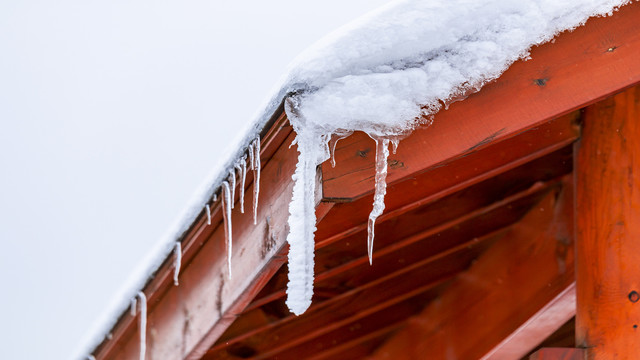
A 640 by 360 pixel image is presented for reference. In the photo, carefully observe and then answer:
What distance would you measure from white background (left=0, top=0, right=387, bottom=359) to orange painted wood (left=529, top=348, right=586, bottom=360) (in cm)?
4840

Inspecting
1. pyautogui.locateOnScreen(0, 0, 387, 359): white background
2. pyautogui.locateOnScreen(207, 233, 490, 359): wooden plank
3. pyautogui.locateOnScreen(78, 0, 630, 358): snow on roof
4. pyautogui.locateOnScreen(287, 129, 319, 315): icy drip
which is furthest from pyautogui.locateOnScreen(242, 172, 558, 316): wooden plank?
pyautogui.locateOnScreen(0, 0, 387, 359): white background

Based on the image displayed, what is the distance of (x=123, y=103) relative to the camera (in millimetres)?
89062

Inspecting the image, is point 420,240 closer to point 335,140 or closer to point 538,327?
point 538,327

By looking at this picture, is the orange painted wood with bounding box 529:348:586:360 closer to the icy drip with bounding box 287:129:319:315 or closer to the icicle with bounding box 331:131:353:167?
the icy drip with bounding box 287:129:319:315

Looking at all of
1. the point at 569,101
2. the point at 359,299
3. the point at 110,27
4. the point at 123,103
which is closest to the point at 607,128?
the point at 569,101

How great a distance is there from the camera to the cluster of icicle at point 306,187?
1293 mm

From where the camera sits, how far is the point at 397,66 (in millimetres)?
1283

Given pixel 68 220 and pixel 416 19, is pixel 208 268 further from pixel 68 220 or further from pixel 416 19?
pixel 68 220

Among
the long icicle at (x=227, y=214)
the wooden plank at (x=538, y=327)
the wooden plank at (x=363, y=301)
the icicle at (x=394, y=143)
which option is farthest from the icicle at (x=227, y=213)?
the wooden plank at (x=538, y=327)

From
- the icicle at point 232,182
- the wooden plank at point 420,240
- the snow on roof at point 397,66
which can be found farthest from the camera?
the wooden plank at point 420,240

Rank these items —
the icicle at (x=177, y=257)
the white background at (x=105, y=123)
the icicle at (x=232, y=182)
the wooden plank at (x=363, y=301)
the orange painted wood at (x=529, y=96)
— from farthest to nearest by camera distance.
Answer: the white background at (x=105, y=123) → the wooden plank at (x=363, y=301) → the icicle at (x=177, y=257) → the icicle at (x=232, y=182) → the orange painted wood at (x=529, y=96)

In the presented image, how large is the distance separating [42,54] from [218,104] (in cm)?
3373

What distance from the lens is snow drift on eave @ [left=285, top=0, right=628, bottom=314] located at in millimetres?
1270

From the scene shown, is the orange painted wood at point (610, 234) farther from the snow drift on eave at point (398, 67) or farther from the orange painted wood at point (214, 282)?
the orange painted wood at point (214, 282)
